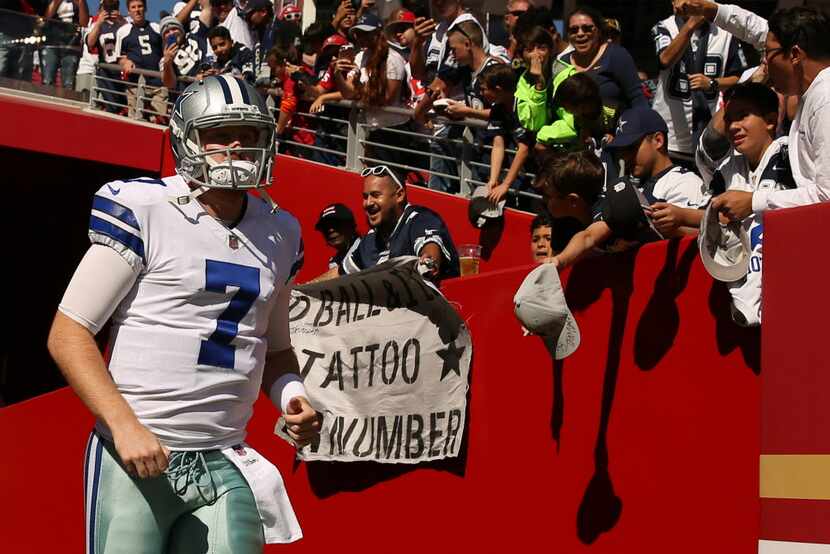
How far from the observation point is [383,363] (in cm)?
747

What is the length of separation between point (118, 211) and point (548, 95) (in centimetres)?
463

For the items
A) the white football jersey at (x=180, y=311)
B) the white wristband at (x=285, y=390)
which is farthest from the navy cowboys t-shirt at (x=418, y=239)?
the white football jersey at (x=180, y=311)

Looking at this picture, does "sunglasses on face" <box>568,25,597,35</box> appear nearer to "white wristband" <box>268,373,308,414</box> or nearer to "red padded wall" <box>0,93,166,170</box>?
"white wristband" <box>268,373,308,414</box>

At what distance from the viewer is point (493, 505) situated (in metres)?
6.98

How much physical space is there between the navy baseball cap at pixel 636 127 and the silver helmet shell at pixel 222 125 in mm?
2673

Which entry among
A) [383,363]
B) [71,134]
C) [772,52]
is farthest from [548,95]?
[71,134]

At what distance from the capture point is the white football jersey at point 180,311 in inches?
157

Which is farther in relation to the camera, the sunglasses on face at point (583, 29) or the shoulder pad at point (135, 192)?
the sunglasses on face at point (583, 29)

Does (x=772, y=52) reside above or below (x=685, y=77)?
below

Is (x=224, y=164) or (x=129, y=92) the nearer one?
(x=224, y=164)

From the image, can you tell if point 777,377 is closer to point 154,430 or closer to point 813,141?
point 813,141

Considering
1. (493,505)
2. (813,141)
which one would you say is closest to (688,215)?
(813,141)

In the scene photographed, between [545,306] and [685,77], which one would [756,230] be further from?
[685,77]

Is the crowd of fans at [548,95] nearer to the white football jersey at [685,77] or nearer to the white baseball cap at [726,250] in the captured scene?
the white football jersey at [685,77]
